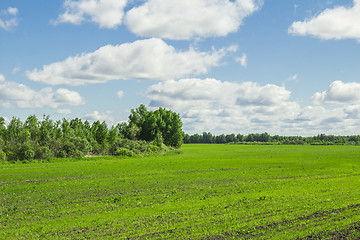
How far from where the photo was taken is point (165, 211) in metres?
18.8

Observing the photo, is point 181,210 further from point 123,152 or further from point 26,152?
point 123,152

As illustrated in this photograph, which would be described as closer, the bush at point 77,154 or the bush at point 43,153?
the bush at point 43,153

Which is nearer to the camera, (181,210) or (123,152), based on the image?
(181,210)

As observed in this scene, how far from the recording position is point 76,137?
6775 centimetres

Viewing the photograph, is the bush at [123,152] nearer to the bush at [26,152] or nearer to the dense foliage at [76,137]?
the dense foliage at [76,137]

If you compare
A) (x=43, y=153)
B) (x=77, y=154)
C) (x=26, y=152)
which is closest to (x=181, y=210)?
(x=26, y=152)

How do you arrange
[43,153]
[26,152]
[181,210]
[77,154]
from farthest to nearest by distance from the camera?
[77,154] < [43,153] < [26,152] < [181,210]

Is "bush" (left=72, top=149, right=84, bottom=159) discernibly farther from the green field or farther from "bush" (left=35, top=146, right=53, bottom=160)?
the green field

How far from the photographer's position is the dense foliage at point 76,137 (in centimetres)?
5828

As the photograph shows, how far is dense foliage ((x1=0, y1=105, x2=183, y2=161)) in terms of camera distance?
2295 inches

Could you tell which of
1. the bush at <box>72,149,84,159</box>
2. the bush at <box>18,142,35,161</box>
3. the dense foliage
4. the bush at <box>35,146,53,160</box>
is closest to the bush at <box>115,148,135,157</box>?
the dense foliage

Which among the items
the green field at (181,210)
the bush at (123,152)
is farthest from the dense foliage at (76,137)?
the green field at (181,210)

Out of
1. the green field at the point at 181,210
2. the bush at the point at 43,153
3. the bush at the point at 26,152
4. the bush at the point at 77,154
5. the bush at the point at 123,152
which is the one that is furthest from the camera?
the bush at the point at 123,152

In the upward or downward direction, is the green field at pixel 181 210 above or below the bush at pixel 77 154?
below
